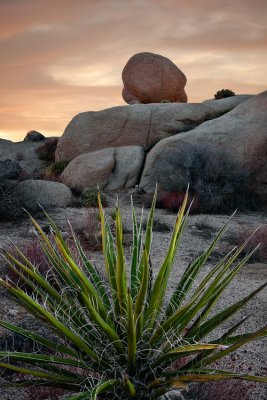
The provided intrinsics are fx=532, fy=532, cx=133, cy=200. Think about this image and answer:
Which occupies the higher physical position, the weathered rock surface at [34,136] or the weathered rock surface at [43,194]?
the weathered rock surface at [34,136]

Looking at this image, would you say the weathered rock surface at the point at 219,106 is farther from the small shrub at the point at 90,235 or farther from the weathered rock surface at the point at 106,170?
the small shrub at the point at 90,235

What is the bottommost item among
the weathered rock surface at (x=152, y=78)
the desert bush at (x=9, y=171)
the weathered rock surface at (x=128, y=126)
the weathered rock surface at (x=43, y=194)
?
the weathered rock surface at (x=43, y=194)

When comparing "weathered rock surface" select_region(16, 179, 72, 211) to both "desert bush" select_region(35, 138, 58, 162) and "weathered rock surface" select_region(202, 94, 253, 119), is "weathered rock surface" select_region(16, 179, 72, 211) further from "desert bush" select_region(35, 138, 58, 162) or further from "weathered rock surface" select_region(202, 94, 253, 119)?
"desert bush" select_region(35, 138, 58, 162)

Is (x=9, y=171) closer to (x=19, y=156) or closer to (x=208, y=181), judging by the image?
(x=208, y=181)

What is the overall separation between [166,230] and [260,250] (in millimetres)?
2067

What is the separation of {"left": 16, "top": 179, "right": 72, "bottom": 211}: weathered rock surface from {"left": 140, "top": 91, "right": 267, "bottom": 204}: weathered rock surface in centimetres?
245

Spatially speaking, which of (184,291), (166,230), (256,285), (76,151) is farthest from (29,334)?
(76,151)

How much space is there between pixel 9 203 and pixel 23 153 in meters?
15.2

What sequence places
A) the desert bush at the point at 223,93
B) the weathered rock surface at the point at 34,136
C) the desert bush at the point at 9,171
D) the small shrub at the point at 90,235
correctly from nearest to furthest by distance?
the small shrub at the point at 90,235, the desert bush at the point at 9,171, the desert bush at the point at 223,93, the weathered rock surface at the point at 34,136

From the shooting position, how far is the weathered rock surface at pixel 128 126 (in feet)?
60.8

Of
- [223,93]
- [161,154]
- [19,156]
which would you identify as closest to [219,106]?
[223,93]

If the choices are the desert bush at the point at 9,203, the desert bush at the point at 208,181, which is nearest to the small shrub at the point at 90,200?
the desert bush at the point at 208,181

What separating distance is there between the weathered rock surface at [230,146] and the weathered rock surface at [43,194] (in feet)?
8.03

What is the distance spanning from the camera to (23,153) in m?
25.1
